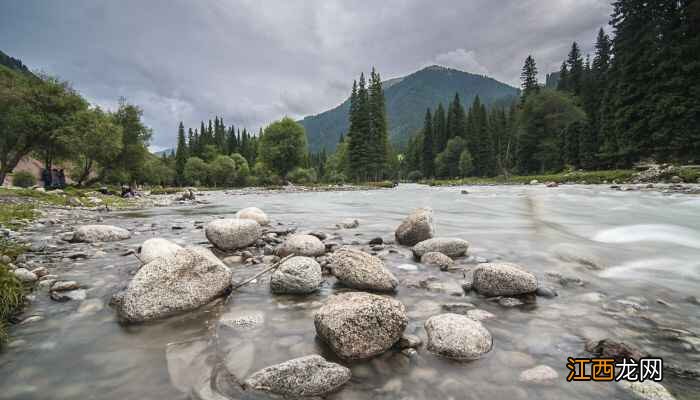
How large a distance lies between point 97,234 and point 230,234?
3060mm

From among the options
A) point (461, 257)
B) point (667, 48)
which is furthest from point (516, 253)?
point (667, 48)

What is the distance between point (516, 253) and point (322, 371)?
445 cm

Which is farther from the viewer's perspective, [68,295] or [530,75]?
[530,75]

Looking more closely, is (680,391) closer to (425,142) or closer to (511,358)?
(511,358)

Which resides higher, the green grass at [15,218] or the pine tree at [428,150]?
the pine tree at [428,150]

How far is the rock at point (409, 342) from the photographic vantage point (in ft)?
7.57

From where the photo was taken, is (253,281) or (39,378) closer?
(39,378)

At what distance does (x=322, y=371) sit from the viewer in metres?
1.88

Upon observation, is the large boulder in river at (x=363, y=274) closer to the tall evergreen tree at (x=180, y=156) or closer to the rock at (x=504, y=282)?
the rock at (x=504, y=282)

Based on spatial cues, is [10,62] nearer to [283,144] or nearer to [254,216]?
[283,144]

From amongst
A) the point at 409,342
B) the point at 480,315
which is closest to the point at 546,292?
the point at 480,315

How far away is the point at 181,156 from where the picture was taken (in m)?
82.6

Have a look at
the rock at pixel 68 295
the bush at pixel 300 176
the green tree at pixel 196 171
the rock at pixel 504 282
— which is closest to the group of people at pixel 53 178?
the rock at pixel 68 295

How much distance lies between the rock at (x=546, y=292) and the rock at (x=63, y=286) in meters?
5.17
